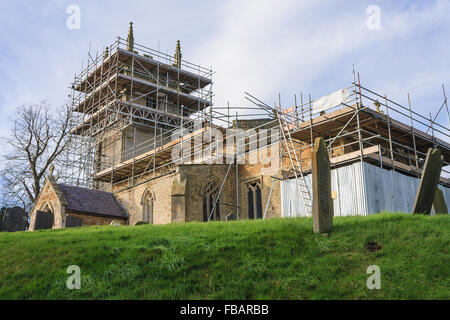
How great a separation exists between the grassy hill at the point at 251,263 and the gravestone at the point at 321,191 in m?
0.31

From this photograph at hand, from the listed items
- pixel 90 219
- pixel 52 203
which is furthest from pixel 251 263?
pixel 52 203

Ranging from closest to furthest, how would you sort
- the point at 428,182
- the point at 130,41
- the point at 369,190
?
the point at 428,182 < the point at 369,190 < the point at 130,41

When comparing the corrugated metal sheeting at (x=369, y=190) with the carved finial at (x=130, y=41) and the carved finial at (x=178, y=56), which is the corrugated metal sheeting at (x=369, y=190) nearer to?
the carved finial at (x=130, y=41)

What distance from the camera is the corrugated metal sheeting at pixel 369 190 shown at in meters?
18.1

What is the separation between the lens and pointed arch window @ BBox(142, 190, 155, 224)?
91.4ft

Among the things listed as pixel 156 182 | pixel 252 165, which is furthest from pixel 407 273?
pixel 156 182

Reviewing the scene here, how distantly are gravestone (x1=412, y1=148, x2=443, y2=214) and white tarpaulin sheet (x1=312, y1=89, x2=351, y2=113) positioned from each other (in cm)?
742

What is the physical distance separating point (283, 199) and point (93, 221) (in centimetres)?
1195

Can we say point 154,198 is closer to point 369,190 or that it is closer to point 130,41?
point 369,190

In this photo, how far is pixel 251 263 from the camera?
9500 mm

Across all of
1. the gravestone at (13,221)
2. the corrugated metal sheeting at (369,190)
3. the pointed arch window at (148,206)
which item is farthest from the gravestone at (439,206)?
the pointed arch window at (148,206)

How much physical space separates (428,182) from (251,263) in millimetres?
5938
